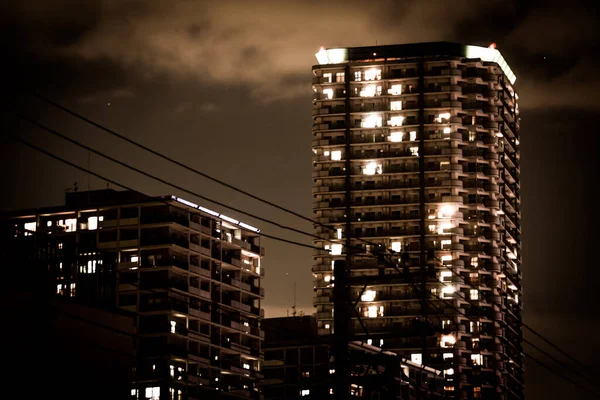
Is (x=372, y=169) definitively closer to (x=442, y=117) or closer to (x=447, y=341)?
(x=442, y=117)

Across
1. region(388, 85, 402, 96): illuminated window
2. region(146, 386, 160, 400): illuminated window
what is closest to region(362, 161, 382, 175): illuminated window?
region(388, 85, 402, 96): illuminated window

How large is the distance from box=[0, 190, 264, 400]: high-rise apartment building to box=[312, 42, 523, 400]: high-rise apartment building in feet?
53.7

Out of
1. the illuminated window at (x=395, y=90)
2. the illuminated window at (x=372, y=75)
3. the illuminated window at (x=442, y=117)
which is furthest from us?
the illuminated window at (x=442, y=117)

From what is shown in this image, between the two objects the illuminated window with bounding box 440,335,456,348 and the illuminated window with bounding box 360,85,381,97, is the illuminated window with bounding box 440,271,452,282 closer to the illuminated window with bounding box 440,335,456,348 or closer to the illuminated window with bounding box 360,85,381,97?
the illuminated window with bounding box 440,335,456,348

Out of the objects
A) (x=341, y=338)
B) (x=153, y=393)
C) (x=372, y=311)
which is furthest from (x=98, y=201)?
(x=341, y=338)

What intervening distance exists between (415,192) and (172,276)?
43.8m

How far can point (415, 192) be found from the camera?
181 meters

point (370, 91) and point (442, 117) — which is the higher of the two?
point (370, 91)

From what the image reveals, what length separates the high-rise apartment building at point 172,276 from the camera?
146375 mm

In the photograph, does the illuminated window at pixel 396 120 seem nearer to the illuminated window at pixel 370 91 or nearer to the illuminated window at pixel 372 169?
the illuminated window at pixel 370 91

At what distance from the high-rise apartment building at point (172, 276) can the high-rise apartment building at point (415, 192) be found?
16367 millimetres

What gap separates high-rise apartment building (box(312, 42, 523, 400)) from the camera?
17888 centimetres

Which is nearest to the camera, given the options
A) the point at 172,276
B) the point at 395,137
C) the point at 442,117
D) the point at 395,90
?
the point at 172,276

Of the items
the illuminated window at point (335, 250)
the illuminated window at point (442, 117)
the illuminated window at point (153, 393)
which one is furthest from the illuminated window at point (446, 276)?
the illuminated window at point (153, 393)
